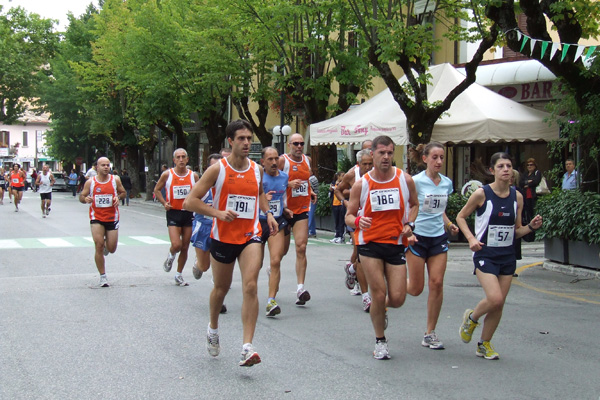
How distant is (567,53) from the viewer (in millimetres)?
12258

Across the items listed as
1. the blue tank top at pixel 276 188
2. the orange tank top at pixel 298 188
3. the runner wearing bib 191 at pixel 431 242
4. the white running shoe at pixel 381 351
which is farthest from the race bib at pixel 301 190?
the white running shoe at pixel 381 351

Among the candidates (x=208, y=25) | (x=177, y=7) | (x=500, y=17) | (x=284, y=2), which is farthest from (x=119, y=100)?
(x=500, y=17)

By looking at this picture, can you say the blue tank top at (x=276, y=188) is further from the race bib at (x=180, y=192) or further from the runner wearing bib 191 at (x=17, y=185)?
the runner wearing bib 191 at (x=17, y=185)

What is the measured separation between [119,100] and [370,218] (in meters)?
40.9

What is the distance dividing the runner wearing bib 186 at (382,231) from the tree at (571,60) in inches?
251

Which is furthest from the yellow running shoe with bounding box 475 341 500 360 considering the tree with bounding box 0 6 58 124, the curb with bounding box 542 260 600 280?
the tree with bounding box 0 6 58 124

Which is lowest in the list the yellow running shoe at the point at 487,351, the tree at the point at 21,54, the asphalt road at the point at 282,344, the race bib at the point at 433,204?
the asphalt road at the point at 282,344

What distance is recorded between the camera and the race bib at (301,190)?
9.49m

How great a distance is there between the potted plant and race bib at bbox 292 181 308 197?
4.89m

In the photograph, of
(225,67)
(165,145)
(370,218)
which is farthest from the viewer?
(165,145)

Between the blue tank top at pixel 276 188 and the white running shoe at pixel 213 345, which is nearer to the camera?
the white running shoe at pixel 213 345

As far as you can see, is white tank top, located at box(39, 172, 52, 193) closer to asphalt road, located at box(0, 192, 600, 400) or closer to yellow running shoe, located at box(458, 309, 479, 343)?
asphalt road, located at box(0, 192, 600, 400)

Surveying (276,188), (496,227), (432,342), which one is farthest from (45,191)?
(496,227)

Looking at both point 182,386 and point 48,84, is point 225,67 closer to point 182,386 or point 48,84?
point 182,386
